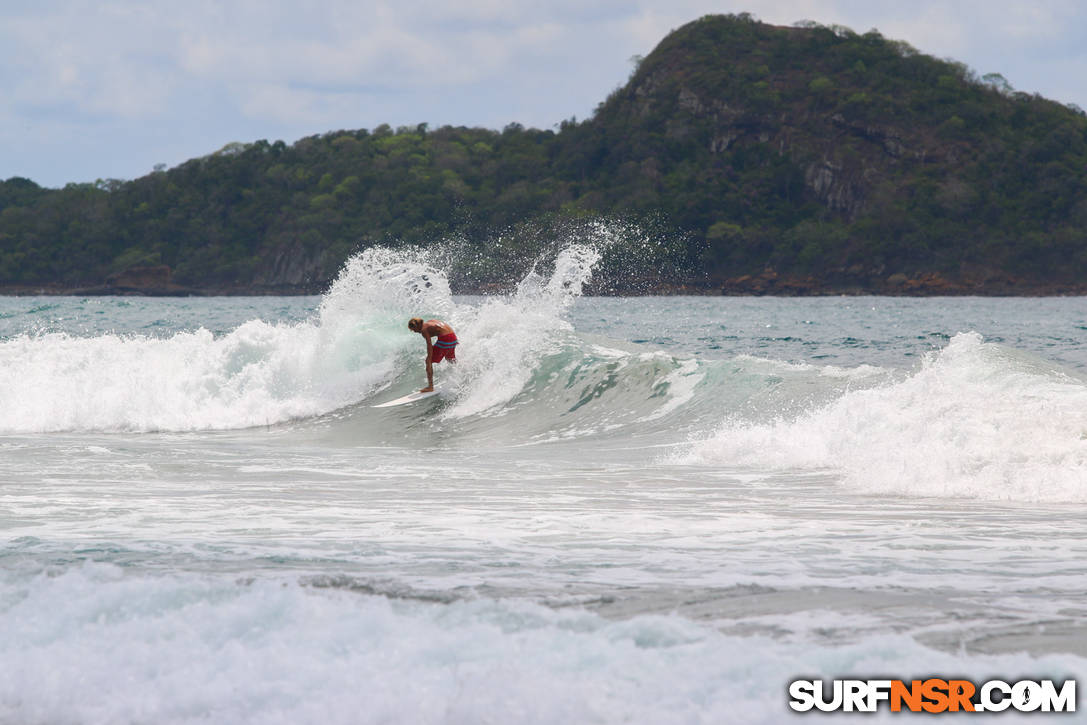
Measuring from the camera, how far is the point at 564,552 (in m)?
5.51

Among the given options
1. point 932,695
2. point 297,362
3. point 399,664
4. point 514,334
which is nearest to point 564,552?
Result: point 399,664

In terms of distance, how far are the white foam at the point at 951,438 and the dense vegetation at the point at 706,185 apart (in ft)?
277

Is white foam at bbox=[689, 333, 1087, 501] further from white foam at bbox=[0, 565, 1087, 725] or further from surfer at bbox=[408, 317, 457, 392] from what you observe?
surfer at bbox=[408, 317, 457, 392]

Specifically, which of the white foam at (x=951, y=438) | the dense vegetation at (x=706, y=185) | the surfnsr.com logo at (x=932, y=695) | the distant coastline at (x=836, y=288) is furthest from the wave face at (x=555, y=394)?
the dense vegetation at (x=706, y=185)

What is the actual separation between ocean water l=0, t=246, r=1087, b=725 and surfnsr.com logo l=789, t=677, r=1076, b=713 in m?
0.07

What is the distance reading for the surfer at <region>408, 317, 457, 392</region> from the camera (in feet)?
53.4

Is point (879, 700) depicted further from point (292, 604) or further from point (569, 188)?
point (569, 188)

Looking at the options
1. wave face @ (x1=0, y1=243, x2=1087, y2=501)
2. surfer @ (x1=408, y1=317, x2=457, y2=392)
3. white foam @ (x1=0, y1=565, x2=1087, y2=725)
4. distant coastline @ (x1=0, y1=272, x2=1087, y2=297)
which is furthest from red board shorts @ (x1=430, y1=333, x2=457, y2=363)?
distant coastline @ (x1=0, y1=272, x2=1087, y2=297)

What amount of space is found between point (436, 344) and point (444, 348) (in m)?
→ 0.14

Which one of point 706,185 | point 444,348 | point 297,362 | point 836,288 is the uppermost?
point 706,185

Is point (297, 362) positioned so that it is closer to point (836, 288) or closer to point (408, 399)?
point (408, 399)

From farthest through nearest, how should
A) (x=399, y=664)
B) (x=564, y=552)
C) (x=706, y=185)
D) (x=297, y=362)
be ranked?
(x=706, y=185), (x=297, y=362), (x=564, y=552), (x=399, y=664)

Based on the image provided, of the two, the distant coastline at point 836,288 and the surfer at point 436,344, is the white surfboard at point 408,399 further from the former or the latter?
the distant coastline at point 836,288

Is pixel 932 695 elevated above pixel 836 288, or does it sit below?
below
